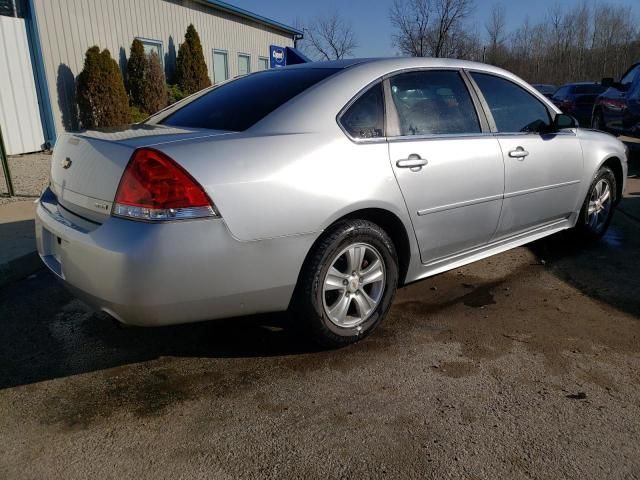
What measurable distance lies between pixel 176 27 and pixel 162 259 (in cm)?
1404

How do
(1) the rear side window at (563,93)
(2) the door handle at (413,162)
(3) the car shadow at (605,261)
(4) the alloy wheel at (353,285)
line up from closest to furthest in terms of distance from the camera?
1. (4) the alloy wheel at (353,285)
2. (2) the door handle at (413,162)
3. (3) the car shadow at (605,261)
4. (1) the rear side window at (563,93)

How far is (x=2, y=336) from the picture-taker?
3268 mm

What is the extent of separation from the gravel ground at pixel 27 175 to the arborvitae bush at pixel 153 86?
11.1 feet

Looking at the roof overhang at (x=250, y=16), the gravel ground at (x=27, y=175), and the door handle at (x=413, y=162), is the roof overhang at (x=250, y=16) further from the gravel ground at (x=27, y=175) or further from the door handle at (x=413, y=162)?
the door handle at (x=413, y=162)

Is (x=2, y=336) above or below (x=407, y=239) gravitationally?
below

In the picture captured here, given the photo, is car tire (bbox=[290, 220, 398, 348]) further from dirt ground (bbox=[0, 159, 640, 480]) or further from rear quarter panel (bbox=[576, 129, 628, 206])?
rear quarter panel (bbox=[576, 129, 628, 206])

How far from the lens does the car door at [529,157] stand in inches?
150

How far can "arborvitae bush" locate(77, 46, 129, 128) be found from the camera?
35.7 ft

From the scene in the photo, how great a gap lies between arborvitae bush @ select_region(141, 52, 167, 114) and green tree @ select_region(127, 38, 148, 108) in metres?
0.09

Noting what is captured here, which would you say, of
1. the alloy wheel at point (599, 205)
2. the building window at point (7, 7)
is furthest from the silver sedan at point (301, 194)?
the building window at point (7, 7)

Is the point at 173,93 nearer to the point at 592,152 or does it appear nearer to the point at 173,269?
the point at 592,152

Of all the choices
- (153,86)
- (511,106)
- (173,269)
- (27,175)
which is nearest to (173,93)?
(153,86)

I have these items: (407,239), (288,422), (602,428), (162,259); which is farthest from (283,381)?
(602,428)

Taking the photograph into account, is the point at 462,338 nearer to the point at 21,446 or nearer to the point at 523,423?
the point at 523,423
